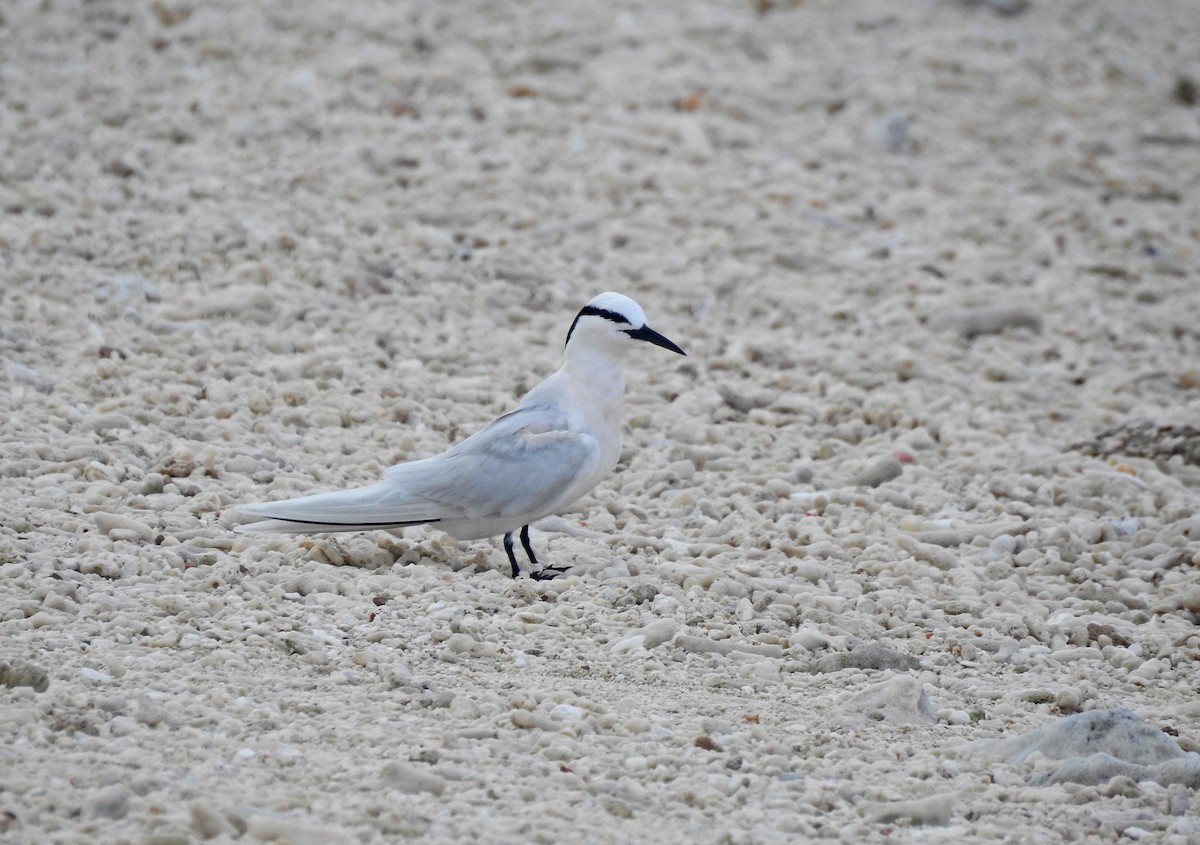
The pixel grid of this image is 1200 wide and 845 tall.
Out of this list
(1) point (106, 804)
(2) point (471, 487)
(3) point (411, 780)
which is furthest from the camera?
(2) point (471, 487)

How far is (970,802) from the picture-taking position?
3582 millimetres

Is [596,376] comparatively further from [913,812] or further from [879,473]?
[913,812]

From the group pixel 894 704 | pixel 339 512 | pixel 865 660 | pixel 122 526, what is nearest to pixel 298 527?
pixel 339 512

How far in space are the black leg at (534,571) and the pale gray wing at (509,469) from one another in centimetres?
16

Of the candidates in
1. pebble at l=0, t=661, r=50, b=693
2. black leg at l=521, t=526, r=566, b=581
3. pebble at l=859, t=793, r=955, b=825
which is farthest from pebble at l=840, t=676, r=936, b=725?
pebble at l=0, t=661, r=50, b=693

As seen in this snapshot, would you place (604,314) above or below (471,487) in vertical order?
above

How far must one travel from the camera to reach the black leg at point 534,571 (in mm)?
4801

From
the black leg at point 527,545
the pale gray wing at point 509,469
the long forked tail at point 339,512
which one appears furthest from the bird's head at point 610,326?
the long forked tail at point 339,512

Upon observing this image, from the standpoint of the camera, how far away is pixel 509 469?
4805 mm

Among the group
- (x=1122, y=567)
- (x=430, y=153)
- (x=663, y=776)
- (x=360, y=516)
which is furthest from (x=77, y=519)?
(x=430, y=153)

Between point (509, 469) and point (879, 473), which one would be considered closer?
point (509, 469)

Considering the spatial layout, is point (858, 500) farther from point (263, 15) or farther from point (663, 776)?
point (263, 15)

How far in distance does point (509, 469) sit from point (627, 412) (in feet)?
5.01

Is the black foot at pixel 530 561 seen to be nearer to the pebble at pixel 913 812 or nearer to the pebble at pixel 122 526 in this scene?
the pebble at pixel 122 526
